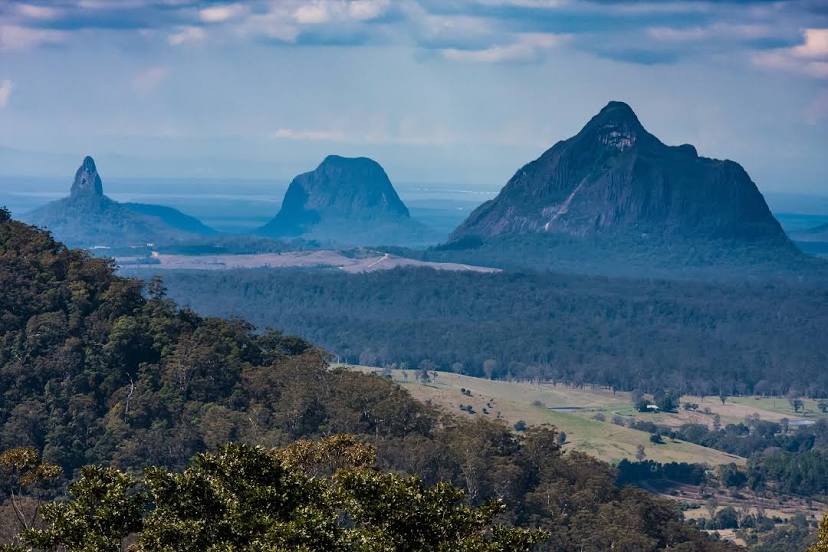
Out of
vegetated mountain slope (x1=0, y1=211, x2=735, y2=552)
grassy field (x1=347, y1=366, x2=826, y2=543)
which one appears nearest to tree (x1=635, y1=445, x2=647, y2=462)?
grassy field (x1=347, y1=366, x2=826, y2=543)

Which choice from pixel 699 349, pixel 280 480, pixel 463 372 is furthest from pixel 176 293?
pixel 280 480

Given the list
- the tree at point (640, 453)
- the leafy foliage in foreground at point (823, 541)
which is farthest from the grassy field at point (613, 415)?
the leafy foliage in foreground at point (823, 541)

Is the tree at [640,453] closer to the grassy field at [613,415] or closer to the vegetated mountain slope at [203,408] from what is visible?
the grassy field at [613,415]

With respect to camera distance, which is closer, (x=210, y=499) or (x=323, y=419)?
(x=210, y=499)

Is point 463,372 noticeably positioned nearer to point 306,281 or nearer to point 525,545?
point 306,281

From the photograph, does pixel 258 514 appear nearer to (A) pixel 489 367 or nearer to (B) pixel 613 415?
(B) pixel 613 415

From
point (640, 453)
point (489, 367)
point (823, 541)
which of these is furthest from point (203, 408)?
point (489, 367)
